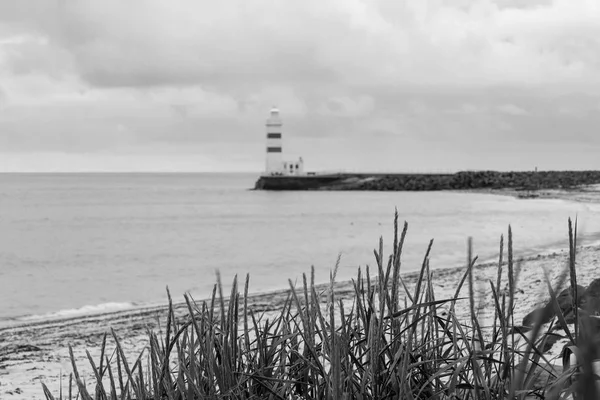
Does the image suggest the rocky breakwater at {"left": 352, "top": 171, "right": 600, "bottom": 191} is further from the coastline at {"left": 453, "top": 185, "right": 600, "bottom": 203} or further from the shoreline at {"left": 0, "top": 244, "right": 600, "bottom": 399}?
the shoreline at {"left": 0, "top": 244, "right": 600, "bottom": 399}

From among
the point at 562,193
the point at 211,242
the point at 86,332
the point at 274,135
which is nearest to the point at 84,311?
the point at 86,332

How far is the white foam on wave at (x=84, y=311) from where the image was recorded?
1404cm

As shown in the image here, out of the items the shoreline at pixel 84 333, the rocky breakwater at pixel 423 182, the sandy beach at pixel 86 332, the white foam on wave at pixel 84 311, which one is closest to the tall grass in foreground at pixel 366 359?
the shoreline at pixel 84 333

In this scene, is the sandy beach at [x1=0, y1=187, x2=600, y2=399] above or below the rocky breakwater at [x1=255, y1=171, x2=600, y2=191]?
below

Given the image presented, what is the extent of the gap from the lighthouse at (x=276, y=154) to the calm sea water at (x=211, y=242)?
9877 millimetres

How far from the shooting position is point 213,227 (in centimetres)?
4219

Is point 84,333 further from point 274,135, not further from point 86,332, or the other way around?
point 274,135

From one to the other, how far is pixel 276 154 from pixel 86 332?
6094cm

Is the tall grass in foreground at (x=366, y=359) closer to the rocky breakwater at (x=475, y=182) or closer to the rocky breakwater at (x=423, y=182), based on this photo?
the rocky breakwater at (x=423, y=182)

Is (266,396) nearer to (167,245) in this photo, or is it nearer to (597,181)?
(167,245)

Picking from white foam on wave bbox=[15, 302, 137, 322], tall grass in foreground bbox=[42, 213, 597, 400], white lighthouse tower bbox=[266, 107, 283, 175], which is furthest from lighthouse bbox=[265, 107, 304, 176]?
tall grass in foreground bbox=[42, 213, 597, 400]

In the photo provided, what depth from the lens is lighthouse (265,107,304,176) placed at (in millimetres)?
69438

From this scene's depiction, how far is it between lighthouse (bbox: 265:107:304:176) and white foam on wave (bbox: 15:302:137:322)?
178ft

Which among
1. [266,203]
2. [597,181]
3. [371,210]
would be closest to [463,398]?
[371,210]
